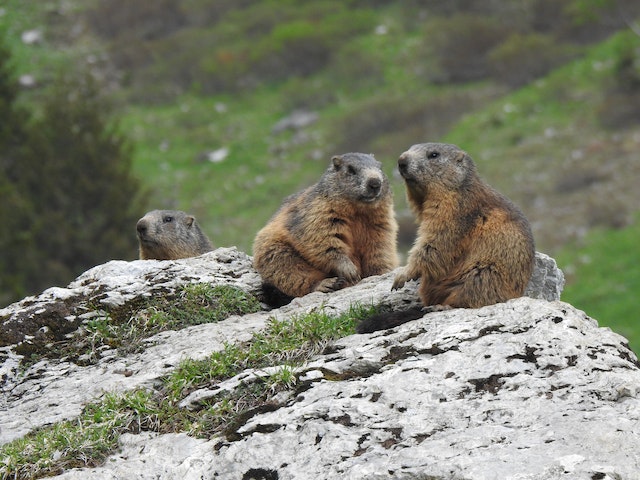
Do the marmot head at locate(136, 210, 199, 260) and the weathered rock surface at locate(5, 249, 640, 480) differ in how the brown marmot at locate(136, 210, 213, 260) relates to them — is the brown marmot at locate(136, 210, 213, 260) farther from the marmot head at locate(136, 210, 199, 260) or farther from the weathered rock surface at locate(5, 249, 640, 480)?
the weathered rock surface at locate(5, 249, 640, 480)

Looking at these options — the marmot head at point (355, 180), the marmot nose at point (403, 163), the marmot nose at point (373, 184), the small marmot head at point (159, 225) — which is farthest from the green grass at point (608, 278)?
the marmot nose at point (403, 163)

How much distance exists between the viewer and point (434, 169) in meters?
8.40

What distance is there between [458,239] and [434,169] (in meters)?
0.72

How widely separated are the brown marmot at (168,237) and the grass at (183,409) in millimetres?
5383

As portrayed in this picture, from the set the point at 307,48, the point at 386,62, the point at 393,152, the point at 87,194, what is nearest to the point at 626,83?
the point at 393,152

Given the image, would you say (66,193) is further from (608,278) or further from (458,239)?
(458,239)

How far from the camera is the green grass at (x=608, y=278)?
2423 centimetres

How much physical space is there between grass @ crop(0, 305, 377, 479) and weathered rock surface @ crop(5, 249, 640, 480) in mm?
142

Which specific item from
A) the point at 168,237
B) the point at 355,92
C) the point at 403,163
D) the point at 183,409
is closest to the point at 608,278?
the point at 168,237

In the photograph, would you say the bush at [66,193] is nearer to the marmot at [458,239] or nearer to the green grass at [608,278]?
the green grass at [608,278]

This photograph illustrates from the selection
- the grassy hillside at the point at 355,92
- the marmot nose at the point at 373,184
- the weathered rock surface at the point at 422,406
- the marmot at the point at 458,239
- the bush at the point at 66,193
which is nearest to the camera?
the weathered rock surface at the point at 422,406

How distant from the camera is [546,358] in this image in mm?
6398

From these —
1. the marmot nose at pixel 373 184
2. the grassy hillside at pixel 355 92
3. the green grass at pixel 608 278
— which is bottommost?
the green grass at pixel 608 278

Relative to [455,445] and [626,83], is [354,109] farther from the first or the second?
[455,445]
